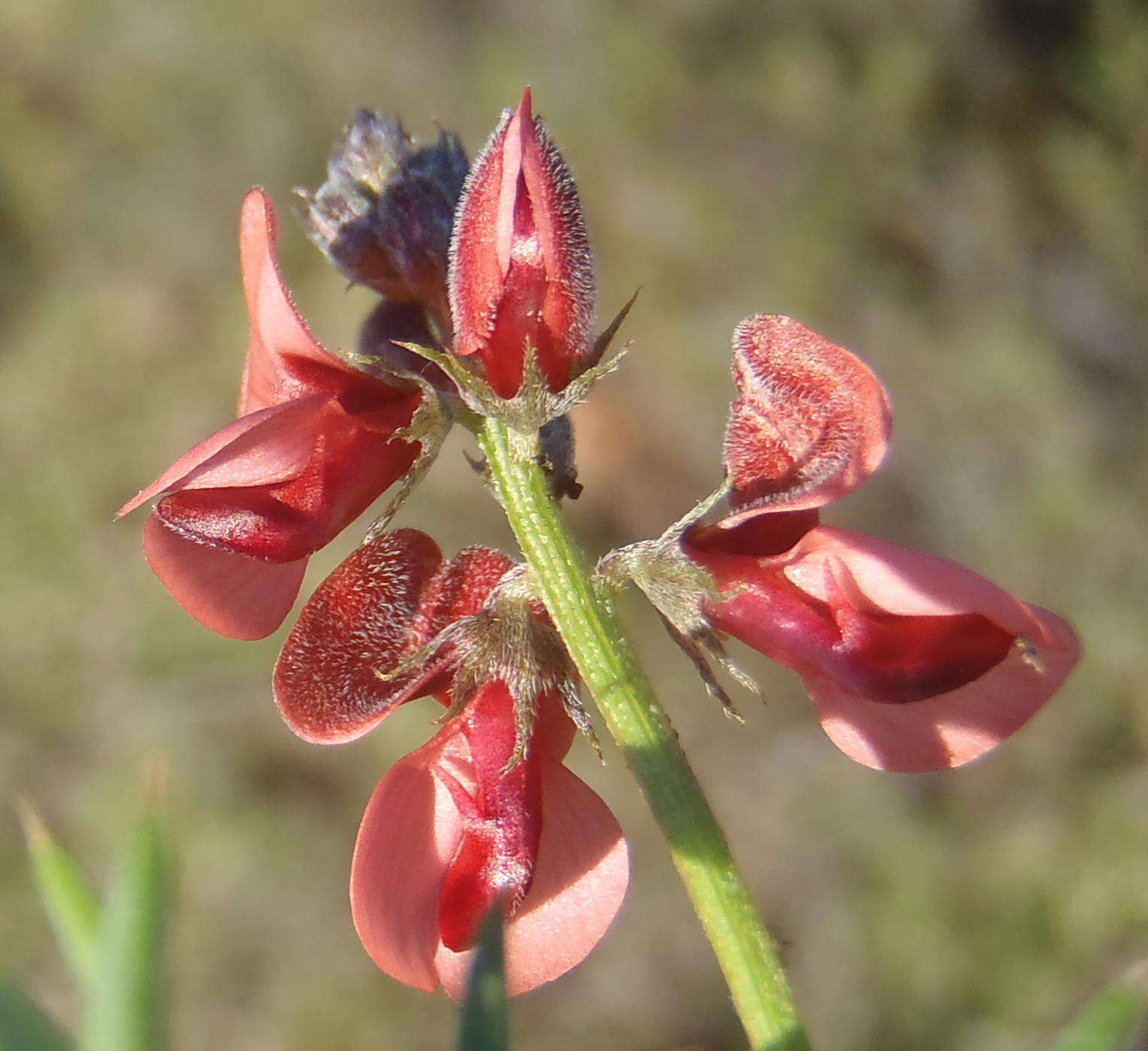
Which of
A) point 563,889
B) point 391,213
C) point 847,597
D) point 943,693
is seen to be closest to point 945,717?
point 943,693

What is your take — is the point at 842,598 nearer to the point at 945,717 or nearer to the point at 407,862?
the point at 945,717

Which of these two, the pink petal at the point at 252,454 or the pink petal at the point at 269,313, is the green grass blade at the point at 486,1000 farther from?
the pink petal at the point at 269,313

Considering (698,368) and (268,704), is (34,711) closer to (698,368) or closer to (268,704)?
(268,704)

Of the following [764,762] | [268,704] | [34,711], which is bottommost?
[34,711]

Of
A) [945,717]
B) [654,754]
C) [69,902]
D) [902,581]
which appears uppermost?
[902,581]

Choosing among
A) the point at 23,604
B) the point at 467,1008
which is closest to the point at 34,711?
the point at 23,604

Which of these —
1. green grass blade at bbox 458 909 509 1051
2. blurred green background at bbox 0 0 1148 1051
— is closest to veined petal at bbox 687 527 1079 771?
green grass blade at bbox 458 909 509 1051

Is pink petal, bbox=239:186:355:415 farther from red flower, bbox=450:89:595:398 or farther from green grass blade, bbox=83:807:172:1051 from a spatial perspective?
green grass blade, bbox=83:807:172:1051
